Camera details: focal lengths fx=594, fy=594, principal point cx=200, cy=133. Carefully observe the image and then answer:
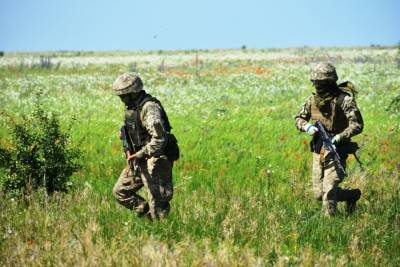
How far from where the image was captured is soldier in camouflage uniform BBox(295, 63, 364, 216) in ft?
24.8

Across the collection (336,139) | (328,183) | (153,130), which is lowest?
(328,183)

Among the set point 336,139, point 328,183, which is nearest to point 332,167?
point 328,183

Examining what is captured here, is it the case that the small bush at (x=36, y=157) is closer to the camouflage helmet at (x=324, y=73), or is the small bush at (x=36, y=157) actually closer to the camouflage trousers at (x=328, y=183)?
the camouflage trousers at (x=328, y=183)

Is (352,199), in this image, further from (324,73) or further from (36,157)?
(36,157)

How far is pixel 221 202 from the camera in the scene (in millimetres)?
7734

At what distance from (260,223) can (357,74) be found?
89.3 feet

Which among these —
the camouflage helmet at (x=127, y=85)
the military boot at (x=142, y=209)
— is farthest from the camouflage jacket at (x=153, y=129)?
the military boot at (x=142, y=209)

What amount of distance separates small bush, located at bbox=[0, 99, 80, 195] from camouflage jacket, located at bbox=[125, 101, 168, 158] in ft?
7.11

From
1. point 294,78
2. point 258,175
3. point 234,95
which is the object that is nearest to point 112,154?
point 258,175

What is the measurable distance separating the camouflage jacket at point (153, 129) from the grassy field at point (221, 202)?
822 millimetres

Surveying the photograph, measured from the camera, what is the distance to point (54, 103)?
21578 millimetres

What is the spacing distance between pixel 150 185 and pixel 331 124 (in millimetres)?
2524

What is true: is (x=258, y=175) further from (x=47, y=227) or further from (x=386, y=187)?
(x=47, y=227)

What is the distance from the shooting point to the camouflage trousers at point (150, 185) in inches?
277
